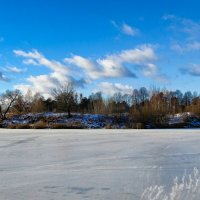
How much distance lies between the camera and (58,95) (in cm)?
3791

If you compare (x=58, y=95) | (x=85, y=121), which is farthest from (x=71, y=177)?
(x=58, y=95)

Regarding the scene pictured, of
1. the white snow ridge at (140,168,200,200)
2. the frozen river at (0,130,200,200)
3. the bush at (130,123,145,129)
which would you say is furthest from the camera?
the bush at (130,123,145,129)

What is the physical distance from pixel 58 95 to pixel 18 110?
818 cm

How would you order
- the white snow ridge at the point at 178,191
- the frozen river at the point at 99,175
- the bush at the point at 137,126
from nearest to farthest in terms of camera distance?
the white snow ridge at the point at 178,191, the frozen river at the point at 99,175, the bush at the point at 137,126

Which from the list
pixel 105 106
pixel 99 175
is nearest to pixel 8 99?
pixel 105 106

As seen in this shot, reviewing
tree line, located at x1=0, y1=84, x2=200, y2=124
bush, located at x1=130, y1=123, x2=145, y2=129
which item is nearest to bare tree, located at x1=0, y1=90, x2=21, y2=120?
tree line, located at x1=0, y1=84, x2=200, y2=124

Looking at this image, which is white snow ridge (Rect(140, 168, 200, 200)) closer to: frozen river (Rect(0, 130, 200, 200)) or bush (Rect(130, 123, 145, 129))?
frozen river (Rect(0, 130, 200, 200))

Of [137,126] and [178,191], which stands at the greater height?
[137,126]

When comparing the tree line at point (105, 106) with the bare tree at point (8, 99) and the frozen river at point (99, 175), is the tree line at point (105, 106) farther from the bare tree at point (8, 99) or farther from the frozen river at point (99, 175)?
the frozen river at point (99, 175)

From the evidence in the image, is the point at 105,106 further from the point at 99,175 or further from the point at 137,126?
the point at 99,175

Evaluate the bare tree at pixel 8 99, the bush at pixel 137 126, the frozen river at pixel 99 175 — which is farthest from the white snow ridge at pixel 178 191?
the bare tree at pixel 8 99

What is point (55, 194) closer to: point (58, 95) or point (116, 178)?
point (116, 178)

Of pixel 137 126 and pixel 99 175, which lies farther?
pixel 137 126

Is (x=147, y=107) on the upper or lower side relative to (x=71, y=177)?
upper
